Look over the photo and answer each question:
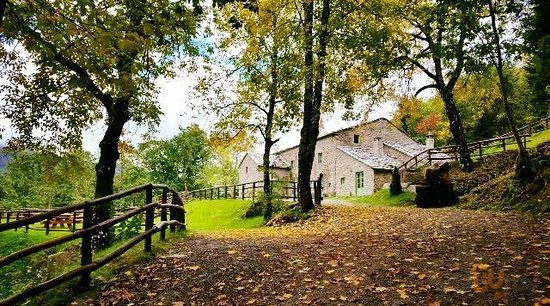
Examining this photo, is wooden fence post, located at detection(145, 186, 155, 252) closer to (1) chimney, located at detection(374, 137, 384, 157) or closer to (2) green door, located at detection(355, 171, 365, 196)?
(2) green door, located at detection(355, 171, 365, 196)

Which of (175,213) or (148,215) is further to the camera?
(175,213)

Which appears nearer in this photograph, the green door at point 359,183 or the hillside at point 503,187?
the hillside at point 503,187

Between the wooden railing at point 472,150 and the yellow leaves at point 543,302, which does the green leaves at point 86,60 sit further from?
the wooden railing at point 472,150

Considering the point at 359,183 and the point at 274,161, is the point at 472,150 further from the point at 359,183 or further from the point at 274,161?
the point at 274,161

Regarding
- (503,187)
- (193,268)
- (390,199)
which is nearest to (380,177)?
(390,199)

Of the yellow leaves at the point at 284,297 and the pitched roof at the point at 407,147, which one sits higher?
the pitched roof at the point at 407,147

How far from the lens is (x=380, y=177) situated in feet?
120

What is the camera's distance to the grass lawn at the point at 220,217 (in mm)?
24945

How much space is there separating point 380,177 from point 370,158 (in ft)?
10.7

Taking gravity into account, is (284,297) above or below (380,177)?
below

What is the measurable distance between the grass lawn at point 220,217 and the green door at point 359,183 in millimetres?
12721

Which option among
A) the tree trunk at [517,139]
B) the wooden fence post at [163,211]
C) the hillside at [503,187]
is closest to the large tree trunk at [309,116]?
the tree trunk at [517,139]

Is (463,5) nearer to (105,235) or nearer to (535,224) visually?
(535,224)

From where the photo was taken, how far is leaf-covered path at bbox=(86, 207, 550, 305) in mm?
5398
